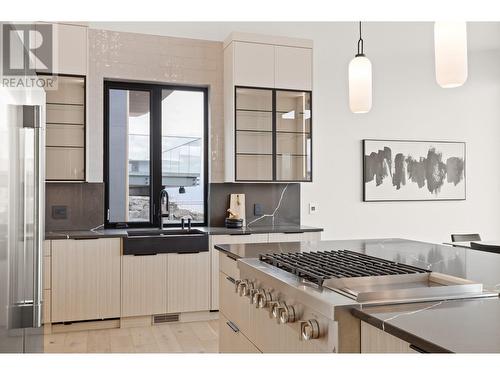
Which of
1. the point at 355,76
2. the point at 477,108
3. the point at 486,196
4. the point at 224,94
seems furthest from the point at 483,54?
the point at 355,76

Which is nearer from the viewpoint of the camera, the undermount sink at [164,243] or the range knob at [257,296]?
the range knob at [257,296]

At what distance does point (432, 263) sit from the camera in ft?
7.38

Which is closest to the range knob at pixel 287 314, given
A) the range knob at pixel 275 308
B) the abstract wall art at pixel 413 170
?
the range knob at pixel 275 308

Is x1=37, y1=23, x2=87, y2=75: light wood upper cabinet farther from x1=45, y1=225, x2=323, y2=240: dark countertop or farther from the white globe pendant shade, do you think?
the white globe pendant shade

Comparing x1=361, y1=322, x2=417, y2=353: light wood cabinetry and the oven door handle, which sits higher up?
the oven door handle

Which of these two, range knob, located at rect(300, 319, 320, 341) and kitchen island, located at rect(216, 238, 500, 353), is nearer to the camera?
kitchen island, located at rect(216, 238, 500, 353)

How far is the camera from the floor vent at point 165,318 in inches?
169

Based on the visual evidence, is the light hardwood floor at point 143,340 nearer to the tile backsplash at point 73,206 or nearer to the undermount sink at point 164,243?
the undermount sink at point 164,243

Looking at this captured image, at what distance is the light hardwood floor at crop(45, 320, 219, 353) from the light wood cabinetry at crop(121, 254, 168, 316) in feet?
0.58

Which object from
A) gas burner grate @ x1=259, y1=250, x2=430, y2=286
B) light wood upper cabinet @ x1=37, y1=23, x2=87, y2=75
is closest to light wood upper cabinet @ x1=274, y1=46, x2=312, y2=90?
light wood upper cabinet @ x1=37, y1=23, x2=87, y2=75

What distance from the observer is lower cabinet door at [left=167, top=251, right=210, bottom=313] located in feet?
14.0

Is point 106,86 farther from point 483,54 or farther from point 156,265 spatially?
point 483,54

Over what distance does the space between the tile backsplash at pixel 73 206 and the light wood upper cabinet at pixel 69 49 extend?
3.48ft

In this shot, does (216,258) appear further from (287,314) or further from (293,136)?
(287,314)
